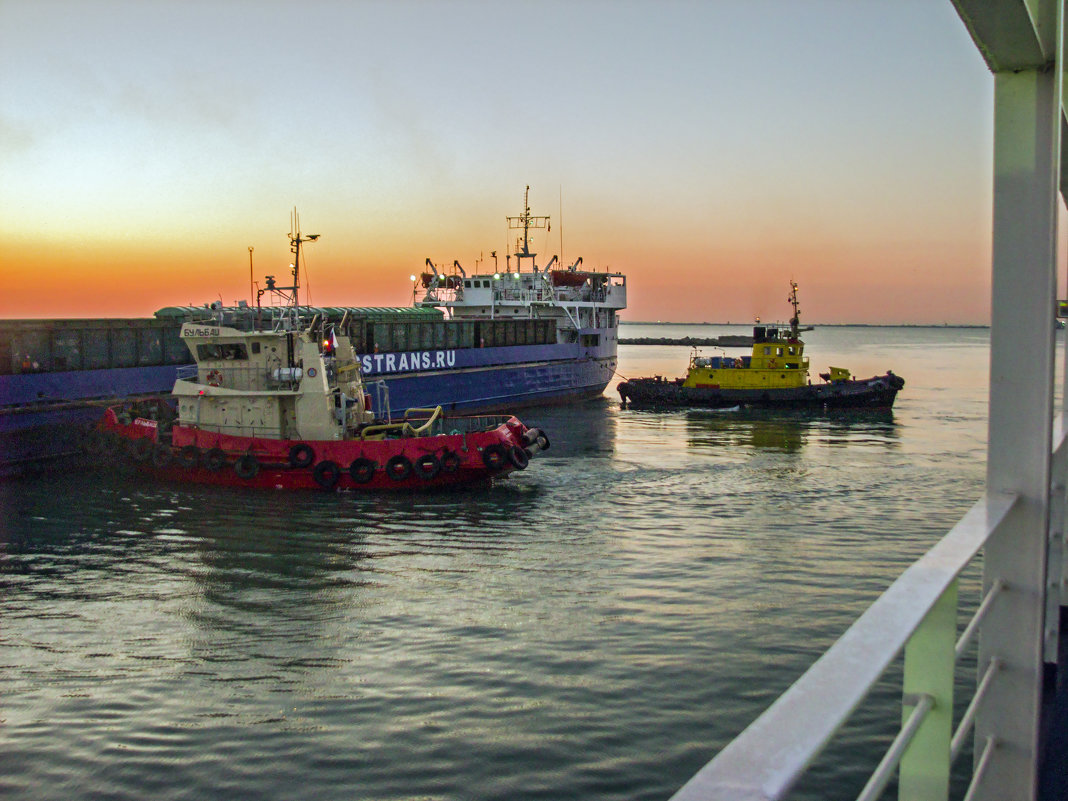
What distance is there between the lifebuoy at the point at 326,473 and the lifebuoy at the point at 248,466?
1264 millimetres

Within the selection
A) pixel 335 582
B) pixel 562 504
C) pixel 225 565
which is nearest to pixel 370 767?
pixel 335 582

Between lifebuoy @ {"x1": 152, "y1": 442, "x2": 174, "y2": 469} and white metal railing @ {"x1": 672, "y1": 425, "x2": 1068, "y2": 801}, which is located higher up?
white metal railing @ {"x1": 672, "y1": 425, "x2": 1068, "y2": 801}

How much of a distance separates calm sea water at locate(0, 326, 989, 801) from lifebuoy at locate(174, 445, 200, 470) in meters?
0.50

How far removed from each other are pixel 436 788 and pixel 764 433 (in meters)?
24.2

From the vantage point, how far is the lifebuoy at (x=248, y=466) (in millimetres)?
18125

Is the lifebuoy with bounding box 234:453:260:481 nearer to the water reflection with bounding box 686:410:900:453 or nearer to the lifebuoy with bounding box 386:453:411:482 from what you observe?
the lifebuoy with bounding box 386:453:411:482

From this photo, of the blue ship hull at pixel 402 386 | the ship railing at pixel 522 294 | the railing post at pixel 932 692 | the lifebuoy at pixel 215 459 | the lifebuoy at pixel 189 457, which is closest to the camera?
the railing post at pixel 932 692

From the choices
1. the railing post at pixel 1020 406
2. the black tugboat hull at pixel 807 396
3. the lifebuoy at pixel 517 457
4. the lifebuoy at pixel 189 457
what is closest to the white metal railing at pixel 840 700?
the railing post at pixel 1020 406

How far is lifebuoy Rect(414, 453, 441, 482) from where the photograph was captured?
1798 cm

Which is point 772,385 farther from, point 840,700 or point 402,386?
point 840,700

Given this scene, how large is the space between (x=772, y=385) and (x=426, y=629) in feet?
94.5

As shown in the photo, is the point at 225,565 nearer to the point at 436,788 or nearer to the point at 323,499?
the point at 323,499

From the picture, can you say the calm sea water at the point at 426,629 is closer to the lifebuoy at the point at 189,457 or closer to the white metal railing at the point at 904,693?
the lifebuoy at the point at 189,457

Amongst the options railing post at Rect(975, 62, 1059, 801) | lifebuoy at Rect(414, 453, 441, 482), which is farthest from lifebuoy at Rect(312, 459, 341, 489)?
railing post at Rect(975, 62, 1059, 801)
